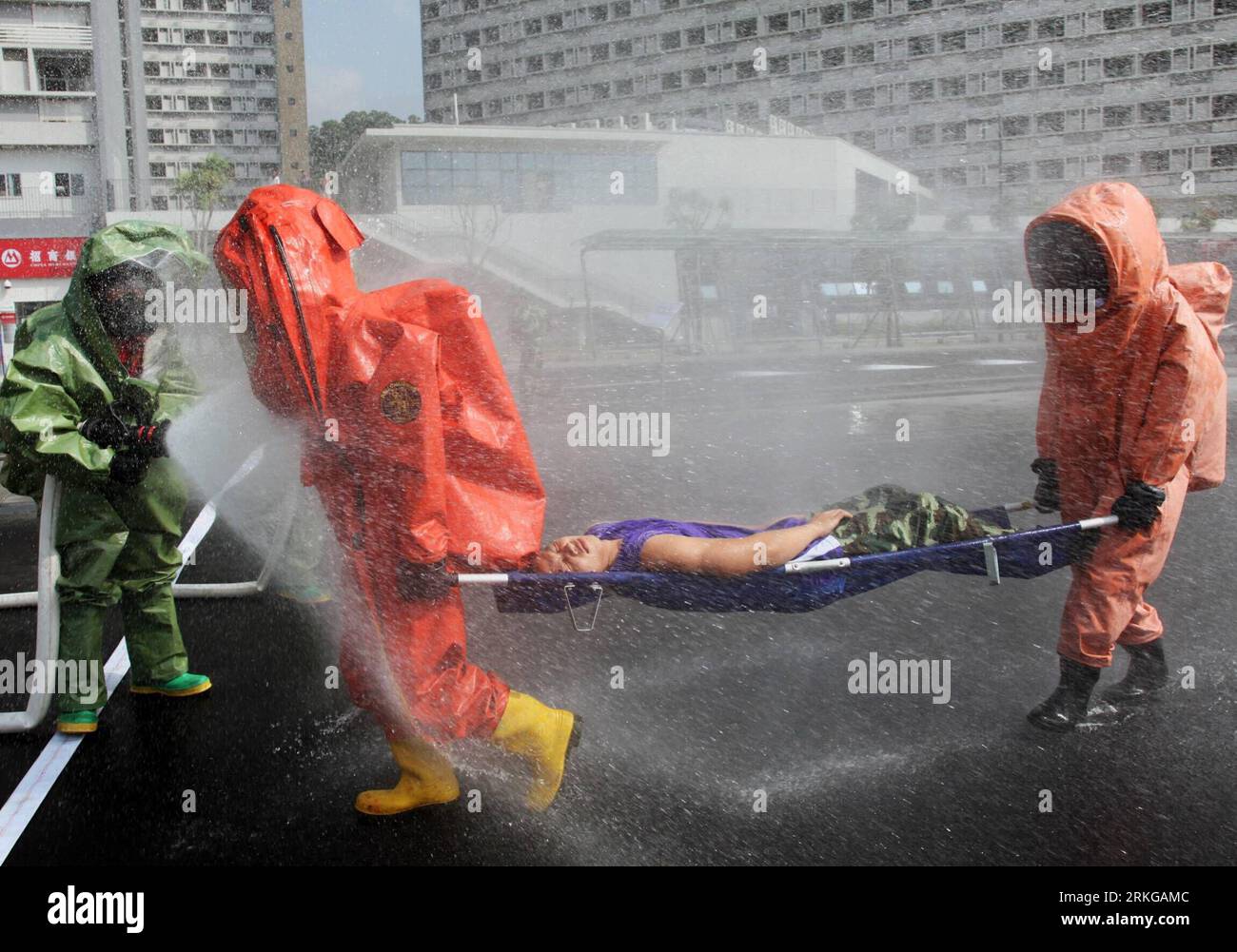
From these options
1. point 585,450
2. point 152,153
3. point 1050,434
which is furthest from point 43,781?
point 152,153

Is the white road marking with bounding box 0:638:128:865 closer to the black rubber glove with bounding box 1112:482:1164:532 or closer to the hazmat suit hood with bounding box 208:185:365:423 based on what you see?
the hazmat suit hood with bounding box 208:185:365:423

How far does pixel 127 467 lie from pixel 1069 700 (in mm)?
3352

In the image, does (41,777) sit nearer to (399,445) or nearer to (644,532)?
(399,445)

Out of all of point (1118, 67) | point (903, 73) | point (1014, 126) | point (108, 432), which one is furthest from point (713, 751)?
point (1014, 126)

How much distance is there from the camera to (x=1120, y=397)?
3547 millimetres

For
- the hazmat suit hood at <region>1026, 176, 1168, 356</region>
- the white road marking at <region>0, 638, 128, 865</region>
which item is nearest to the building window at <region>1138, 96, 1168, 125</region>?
the hazmat suit hood at <region>1026, 176, 1168, 356</region>

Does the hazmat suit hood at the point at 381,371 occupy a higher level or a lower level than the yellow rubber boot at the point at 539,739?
higher

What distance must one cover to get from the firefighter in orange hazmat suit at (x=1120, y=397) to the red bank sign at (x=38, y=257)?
52.9 ft

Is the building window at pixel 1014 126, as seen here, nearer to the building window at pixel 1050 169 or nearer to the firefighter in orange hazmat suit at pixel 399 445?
the building window at pixel 1050 169

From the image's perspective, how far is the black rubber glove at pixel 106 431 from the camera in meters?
3.65

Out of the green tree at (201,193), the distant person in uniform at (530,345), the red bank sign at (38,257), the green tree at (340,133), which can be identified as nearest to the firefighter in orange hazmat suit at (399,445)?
the distant person in uniform at (530,345)

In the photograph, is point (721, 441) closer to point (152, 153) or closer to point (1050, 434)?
point (1050, 434)
